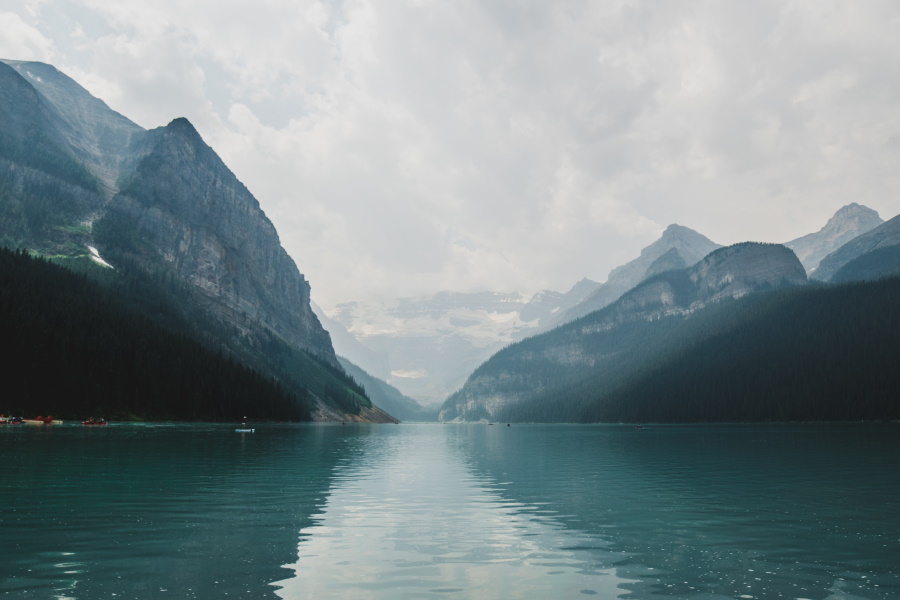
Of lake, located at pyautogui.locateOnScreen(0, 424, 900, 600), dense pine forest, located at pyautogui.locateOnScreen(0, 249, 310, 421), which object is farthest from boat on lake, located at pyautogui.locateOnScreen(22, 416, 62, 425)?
lake, located at pyautogui.locateOnScreen(0, 424, 900, 600)

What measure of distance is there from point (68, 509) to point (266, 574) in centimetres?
1986

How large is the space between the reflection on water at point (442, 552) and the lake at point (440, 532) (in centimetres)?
13

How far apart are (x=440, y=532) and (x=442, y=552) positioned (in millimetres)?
5000

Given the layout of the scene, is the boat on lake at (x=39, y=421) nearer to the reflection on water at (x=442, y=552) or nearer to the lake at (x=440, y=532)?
the lake at (x=440, y=532)

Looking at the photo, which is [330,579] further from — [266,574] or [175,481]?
[175,481]

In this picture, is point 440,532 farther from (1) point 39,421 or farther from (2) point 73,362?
(2) point 73,362

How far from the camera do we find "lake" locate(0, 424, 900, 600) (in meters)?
21.7

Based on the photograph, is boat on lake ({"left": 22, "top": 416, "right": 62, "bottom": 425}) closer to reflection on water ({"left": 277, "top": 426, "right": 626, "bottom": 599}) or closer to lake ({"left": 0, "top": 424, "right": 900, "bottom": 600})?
lake ({"left": 0, "top": 424, "right": 900, "bottom": 600})

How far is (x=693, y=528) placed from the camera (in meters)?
33.2

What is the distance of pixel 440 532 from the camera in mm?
32312

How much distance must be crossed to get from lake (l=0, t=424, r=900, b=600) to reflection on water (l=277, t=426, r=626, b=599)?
0.13m

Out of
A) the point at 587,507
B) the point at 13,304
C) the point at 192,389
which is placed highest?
the point at 13,304

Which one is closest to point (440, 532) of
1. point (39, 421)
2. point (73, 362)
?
point (39, 421)

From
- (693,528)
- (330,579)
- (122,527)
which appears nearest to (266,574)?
(330,579)
